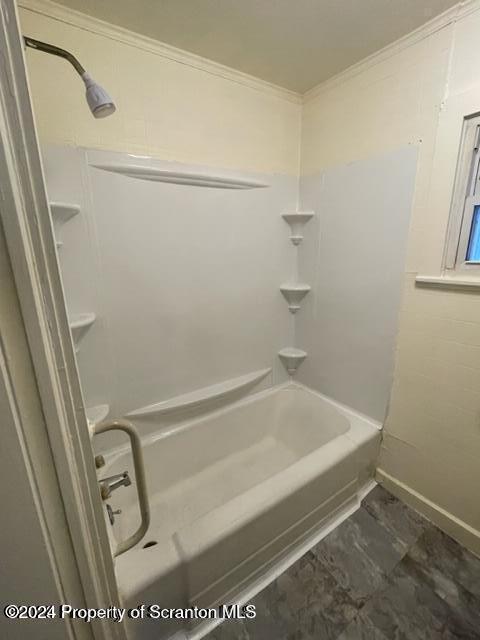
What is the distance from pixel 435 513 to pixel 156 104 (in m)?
2.47

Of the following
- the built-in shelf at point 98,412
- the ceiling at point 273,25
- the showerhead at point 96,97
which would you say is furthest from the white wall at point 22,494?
the ceiling at point 273,25

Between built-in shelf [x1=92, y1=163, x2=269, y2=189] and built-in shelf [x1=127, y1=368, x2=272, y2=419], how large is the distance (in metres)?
1.21

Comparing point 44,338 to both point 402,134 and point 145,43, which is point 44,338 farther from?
point 402,134

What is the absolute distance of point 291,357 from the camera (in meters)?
1.98

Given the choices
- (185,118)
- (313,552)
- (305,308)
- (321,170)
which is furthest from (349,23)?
(313,552)

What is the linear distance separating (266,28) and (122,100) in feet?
2.28

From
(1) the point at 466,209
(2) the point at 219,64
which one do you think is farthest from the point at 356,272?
(2) the point at 219,64

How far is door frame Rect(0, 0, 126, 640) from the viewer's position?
0.34m

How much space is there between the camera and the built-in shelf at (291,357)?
1.98 m

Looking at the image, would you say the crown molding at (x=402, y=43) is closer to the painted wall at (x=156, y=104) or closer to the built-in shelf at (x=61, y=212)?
the painted wall at (x=156, y=104)

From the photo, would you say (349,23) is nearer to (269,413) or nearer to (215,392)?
(215,392)

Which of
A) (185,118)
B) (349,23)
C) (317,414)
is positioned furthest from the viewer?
(317,414)

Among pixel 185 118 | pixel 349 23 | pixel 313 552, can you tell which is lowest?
pixel 313 552

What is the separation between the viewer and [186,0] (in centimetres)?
101
